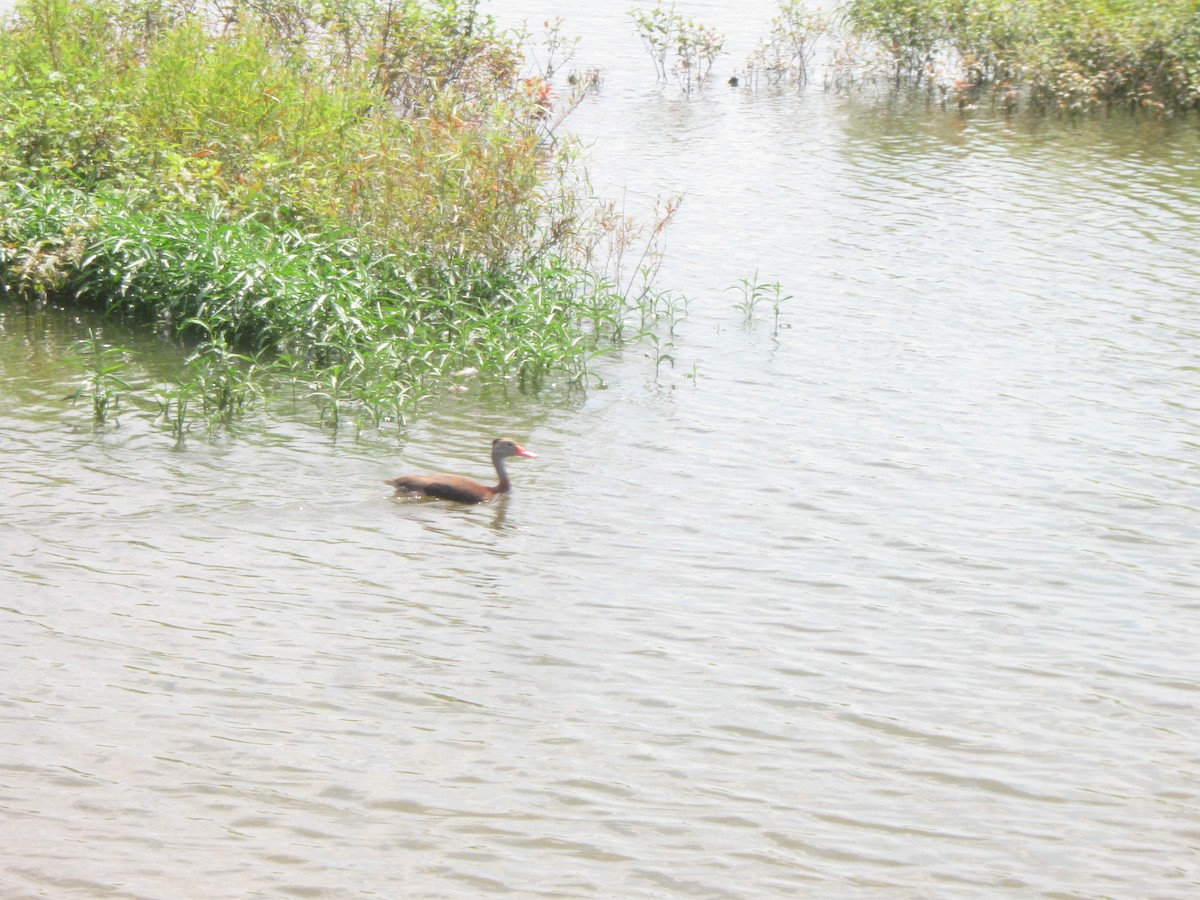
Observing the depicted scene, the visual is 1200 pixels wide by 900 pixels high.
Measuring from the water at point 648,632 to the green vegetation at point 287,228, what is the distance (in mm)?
521

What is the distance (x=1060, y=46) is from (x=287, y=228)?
19520 millimetres

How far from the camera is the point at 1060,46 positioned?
89.7 ft

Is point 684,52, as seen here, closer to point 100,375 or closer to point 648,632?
point 100,375

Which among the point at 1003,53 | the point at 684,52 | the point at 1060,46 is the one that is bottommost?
the point at 684,52

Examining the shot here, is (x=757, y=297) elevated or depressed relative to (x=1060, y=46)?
depressed

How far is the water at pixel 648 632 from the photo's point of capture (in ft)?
18.6

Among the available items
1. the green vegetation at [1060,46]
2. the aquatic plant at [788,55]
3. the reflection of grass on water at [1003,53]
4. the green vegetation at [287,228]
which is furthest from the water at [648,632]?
the aquatic plant at [788,55]

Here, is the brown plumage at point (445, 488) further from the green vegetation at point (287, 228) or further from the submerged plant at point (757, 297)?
the submerged plant at point (757, 297)

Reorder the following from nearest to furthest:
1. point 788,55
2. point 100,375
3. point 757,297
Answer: point 100,375, point 757,297, point 788,55

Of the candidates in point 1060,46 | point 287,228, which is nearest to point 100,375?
point 287,228

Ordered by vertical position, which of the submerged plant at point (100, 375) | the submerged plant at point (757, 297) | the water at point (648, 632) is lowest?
the water at point (648, 632)

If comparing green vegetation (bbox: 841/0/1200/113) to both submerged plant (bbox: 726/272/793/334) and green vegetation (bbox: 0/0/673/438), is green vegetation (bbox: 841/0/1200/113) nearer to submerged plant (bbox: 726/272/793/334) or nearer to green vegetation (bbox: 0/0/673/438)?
submerged plant (bbox: 726/272/793/334)

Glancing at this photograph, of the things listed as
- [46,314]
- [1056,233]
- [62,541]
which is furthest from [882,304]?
[62,541]

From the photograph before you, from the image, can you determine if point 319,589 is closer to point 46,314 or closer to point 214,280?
point 214,280
